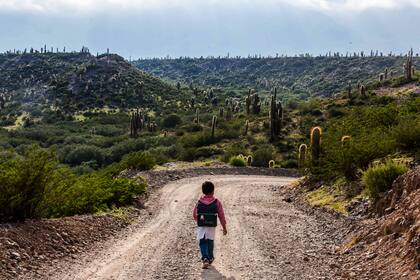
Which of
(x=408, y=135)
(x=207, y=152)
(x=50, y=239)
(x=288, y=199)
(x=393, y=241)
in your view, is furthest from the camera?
(x=207, y=152)

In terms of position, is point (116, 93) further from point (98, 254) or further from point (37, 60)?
point (98, 254)

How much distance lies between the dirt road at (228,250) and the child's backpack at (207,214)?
2.94 ft

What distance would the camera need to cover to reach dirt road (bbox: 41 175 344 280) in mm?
10219

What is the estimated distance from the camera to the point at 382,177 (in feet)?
52.3

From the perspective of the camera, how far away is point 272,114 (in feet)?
182

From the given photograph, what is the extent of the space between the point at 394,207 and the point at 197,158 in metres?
37.8

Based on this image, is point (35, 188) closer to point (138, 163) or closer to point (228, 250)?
point (228, 250)

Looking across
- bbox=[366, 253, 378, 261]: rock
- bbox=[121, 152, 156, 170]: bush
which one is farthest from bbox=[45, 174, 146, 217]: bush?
bbox=[121, 152, 156, 170]: bush

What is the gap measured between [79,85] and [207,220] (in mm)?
124239

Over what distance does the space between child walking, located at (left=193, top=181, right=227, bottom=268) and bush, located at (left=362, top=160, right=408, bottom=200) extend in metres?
6.88

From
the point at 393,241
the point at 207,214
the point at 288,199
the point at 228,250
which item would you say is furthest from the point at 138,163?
the point at 393,241

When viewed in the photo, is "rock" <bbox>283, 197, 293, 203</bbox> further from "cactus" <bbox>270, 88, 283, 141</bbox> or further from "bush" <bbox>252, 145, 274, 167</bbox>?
"cactus" <bbox>270, 88, 283, 141</bbox>

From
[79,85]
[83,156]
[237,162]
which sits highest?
[79,85]

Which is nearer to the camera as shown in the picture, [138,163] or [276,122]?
[138,163]
